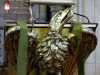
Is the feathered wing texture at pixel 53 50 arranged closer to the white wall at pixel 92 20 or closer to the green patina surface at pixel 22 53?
the green patina surface at pixel 22 53

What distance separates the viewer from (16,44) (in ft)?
6.21

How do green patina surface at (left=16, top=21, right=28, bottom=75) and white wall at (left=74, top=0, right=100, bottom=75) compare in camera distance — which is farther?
white wall at (left=74, top=0, right=100, bottom=75)

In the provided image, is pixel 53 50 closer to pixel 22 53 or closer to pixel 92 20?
pixel 22 53

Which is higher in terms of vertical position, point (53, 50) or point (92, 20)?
point (92, 20)

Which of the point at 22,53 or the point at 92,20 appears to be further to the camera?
the point at 92,20

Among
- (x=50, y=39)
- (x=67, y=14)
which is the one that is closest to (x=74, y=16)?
(x=67, y=14)

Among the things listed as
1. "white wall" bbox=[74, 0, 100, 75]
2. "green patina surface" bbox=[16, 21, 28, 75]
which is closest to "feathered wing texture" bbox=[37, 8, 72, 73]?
"green patina surface" bbox=[16, 21, 28, 75]

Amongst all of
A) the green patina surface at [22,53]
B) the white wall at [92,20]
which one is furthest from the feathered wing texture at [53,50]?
the white wall at [92,20]

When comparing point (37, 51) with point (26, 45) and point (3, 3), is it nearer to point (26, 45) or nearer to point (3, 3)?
point (26, 45)

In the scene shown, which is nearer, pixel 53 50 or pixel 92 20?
pixel 53 50

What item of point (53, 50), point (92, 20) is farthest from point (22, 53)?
point (92, 20)

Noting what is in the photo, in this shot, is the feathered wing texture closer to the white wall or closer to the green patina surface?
the green patina surface

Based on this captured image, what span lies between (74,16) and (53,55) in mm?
314

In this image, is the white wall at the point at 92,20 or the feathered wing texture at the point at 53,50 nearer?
the feathered wing texture at the point at 53,50
